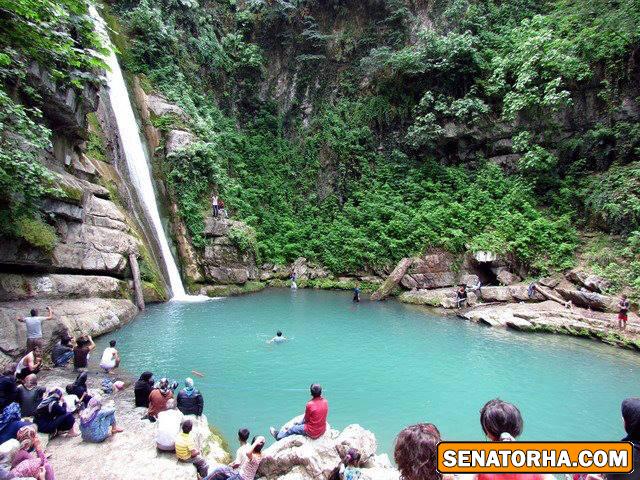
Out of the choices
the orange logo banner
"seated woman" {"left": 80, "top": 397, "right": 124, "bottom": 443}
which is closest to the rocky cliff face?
"seated woman" {"left": 80, "top": 397, "right": 124, "bottom": 443}

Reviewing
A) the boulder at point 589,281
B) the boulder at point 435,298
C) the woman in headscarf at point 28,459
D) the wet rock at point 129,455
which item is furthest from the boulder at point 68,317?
the boulder at point 589,281

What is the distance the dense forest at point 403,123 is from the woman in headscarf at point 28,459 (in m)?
10.2

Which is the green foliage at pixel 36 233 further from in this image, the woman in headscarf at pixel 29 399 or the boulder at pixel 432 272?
the boulder at pixel 432 272

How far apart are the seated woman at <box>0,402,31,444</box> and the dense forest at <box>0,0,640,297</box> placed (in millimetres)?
9739

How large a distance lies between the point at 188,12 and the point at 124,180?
1492cm

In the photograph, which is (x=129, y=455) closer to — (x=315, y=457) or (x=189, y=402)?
(x=189, y=402)

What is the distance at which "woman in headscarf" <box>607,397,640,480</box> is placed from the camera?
2.62m

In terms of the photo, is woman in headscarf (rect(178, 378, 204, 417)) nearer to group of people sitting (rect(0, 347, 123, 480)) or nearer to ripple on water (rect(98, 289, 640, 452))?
ripple on water (rect(98, 289, 640, 452))

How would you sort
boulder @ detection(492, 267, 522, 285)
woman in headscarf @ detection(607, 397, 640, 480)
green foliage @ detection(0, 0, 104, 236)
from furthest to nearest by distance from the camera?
boulder @ detection(492, 267, 522, 285) < green foliage @ detection(0, 0, 104, 236) < woman in headscarf @ detection(607, 397, 640, 480)

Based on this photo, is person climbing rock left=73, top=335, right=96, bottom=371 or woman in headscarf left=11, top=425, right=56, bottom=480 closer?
woman in headscarf left=11, top=425, right=56, bottom=480

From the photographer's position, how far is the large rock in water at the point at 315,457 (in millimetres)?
5246

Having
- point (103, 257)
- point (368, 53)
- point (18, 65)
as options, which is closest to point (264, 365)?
point (103, 257)

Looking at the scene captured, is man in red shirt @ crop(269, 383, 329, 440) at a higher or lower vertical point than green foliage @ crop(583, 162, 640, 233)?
lower

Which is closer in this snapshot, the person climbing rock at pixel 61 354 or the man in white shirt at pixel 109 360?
the man in white shirt at pixel 109 360
